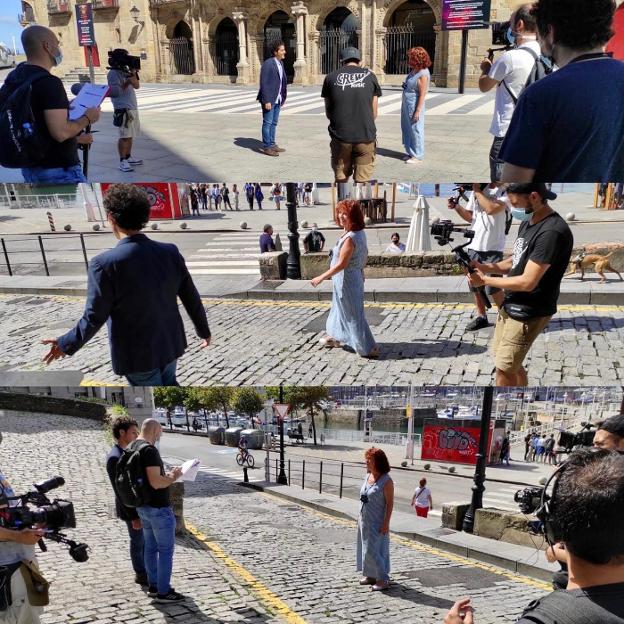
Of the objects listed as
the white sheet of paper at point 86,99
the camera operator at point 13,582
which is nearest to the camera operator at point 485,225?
the white sheet of paper at point 86,99

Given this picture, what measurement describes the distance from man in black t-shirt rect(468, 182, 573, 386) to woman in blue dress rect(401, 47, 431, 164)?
0.34 metres

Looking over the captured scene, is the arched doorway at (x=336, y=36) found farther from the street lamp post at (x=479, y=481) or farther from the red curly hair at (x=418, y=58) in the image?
the street lamp post at (x=479, y=481)

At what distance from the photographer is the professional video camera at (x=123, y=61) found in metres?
2.02

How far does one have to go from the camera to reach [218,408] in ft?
10.3

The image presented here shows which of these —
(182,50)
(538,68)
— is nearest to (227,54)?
(182,50)

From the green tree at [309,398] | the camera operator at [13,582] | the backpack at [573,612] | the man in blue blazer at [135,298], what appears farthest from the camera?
the green tree at [309,398]

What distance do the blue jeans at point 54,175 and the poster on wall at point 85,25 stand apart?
41 cm

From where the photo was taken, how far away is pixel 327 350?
109 inches

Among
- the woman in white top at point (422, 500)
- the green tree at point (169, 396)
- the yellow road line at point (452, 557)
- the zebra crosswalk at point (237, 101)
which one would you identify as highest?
the zebra crosswalk at point (237, 101)

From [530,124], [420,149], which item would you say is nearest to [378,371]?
[420,149]

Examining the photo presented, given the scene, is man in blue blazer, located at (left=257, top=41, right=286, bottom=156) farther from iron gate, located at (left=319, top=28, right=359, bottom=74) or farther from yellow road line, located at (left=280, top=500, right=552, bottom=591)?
yellow road line, located at (left=280, top=500, right=552, bottom=591)

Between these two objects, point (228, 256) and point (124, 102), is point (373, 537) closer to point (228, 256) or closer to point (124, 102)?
point (228, 256)

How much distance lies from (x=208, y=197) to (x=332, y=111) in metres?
0.52

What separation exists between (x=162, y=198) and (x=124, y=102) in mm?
339
